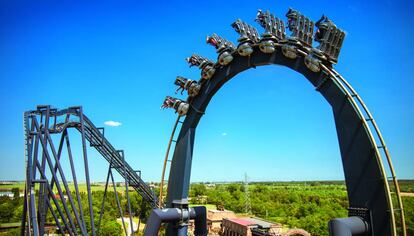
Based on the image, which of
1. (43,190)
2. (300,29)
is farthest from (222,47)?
(43,190)

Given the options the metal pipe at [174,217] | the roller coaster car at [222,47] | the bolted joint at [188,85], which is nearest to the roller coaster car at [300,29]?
the roller coaster car at [222,47]

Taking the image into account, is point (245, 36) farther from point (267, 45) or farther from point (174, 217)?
point (174, 217)

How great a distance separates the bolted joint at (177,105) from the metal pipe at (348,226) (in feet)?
21.4

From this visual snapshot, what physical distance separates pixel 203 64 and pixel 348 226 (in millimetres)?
7088

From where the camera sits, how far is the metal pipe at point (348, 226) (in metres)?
6.76

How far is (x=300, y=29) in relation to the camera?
871cm

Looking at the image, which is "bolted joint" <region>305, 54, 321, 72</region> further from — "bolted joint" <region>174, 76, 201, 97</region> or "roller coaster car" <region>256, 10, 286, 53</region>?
"bolted joint" <region>174, 76, 201, 97</region>

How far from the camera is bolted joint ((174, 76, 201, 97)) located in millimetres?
11633

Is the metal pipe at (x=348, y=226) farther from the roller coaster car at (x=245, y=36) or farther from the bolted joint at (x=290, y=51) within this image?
the roller coaster car at (x=245, y=36)

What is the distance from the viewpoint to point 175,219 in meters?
10.5

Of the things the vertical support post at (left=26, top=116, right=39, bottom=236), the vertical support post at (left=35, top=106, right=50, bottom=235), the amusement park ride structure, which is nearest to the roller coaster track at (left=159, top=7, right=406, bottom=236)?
the amusement park ride structure

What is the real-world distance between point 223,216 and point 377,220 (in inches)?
1900

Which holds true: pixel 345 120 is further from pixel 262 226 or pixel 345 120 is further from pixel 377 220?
pixel 262 226

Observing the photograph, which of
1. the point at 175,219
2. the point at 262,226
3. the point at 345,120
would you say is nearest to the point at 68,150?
the point at 175,219
